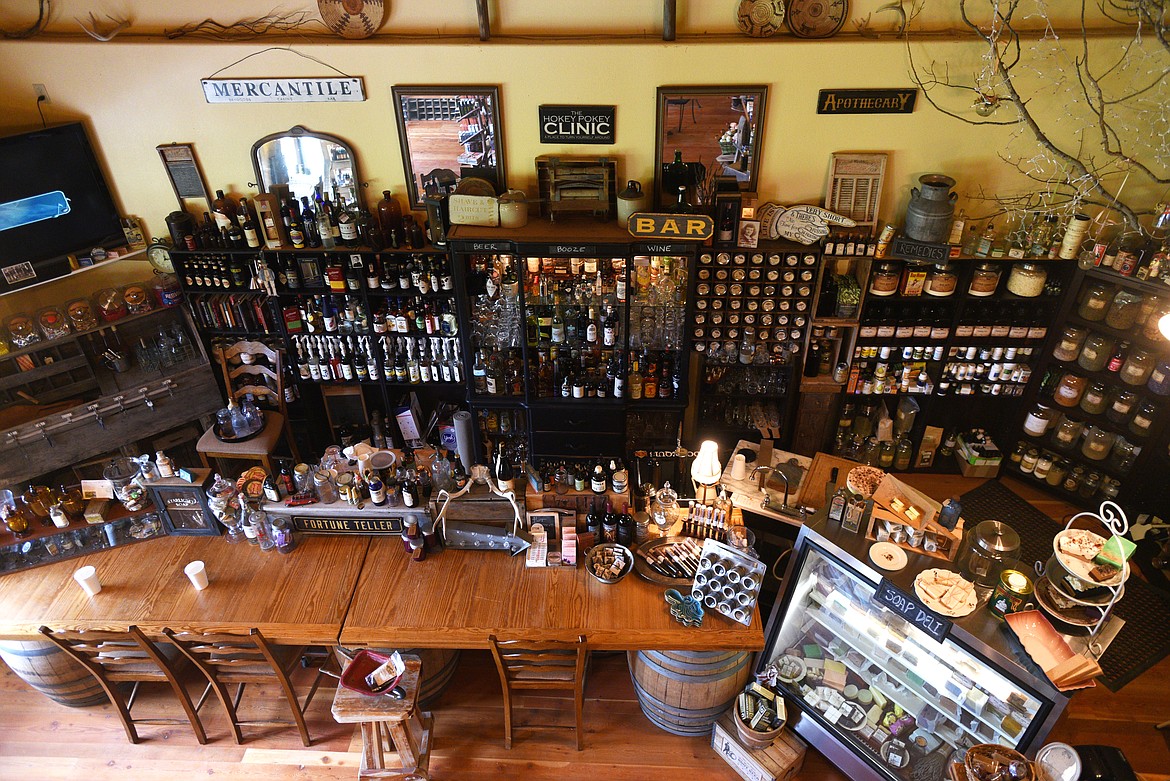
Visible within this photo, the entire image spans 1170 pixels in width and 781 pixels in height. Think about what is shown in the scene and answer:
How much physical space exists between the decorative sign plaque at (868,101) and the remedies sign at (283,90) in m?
3.00

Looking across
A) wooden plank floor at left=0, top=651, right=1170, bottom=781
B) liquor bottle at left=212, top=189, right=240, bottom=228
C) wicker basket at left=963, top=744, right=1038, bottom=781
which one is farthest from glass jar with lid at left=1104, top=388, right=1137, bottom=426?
liquor bottle at left=212, top=189, right=240, bottom=228

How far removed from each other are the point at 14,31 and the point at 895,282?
6.02 metres

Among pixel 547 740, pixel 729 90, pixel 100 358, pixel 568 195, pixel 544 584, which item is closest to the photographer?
pixel 544 584

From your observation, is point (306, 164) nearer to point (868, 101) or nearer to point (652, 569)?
point (652, 569)

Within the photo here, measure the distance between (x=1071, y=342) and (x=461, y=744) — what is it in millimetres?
4799

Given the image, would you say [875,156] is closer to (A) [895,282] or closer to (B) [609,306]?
(A) [895,282]

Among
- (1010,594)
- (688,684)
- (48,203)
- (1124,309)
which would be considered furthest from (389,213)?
(1124,309)

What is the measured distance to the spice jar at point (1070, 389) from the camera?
4.95 m

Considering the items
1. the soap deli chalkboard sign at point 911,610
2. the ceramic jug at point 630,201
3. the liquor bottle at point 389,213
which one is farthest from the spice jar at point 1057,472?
the liquor bottle at point 389,213

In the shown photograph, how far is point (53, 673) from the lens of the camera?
3.85 metres

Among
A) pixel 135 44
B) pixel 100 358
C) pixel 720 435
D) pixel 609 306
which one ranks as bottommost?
pixel 720 435

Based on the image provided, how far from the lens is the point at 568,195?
4.71 meters

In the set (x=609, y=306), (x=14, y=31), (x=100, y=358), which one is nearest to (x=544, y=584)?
(x=609, y=306)

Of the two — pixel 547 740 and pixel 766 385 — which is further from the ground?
pixel 766 385
